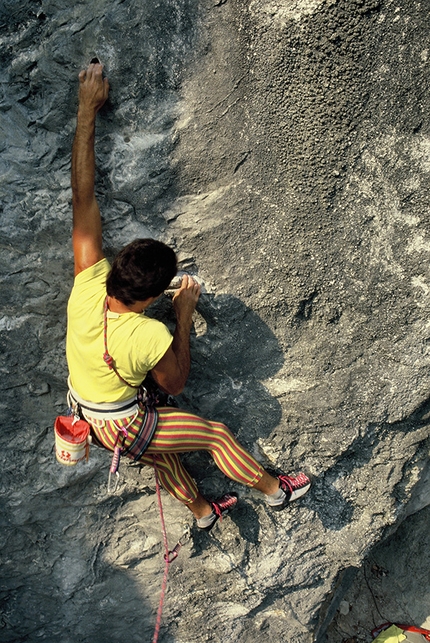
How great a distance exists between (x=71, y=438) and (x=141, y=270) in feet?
2.93

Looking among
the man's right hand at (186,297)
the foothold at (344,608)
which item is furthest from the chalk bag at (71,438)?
the foothold at (344,608)

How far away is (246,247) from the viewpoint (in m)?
2.76

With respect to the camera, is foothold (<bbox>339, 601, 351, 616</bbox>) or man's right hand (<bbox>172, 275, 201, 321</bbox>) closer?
man's right hand (<bbox>172, 275, 201, 321</bbox>)

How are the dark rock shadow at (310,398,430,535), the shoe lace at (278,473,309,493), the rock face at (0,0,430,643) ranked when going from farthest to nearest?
the shoe lace at (278,473,309,493)
the dark rock shadow at (310,398,430,535)
the rock face at (0,0,430,643)

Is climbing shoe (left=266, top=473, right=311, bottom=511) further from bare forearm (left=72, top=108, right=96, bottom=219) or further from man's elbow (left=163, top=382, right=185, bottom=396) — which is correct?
bare forearm (left=72, top=108, right=96, bottom=219)

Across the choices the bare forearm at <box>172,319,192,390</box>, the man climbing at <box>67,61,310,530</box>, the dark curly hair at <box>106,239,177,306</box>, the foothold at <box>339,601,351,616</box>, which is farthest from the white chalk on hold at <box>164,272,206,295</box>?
the foothold at <box>339,601,351,616</box>

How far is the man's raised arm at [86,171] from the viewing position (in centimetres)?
253

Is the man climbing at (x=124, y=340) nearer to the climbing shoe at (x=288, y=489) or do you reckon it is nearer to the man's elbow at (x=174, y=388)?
the man's elbow at (x=174, y=388)

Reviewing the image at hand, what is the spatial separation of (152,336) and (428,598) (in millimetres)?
3385

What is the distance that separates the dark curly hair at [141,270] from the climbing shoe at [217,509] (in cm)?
146

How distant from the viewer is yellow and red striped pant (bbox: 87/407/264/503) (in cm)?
281

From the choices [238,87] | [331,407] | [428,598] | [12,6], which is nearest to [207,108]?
[238,87]

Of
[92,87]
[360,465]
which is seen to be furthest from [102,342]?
[360,465]

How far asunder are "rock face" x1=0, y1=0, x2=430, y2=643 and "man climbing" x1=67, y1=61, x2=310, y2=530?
138mm
